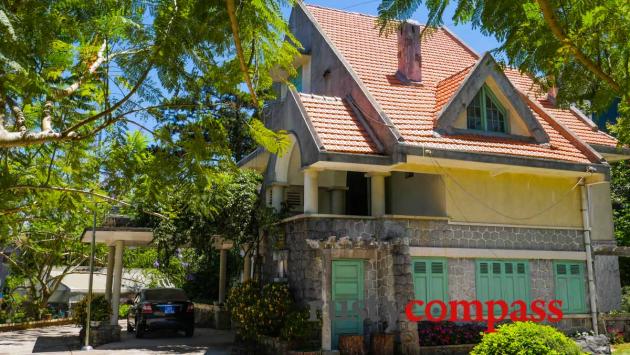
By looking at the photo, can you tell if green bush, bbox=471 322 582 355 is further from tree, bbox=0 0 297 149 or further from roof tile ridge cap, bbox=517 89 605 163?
roof tile ridge cap, bbox=517 89 605 163

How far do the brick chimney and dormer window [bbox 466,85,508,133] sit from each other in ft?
8.08

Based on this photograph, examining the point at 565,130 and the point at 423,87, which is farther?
the point at 423,87

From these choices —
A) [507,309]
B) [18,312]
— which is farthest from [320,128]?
[18,312]

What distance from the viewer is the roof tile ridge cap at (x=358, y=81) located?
46.0 feet

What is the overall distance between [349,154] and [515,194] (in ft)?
17.9

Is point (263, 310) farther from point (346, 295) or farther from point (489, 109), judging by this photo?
point (489, 109)

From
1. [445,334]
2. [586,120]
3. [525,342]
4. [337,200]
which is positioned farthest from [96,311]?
[586,120]

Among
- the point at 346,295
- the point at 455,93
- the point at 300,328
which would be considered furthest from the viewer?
the point at 455,93

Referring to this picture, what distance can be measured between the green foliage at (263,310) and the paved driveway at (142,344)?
106 centimetres

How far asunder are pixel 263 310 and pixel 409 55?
9.12m

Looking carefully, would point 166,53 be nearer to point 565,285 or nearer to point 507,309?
point 507,309

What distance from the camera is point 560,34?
6.02 meters

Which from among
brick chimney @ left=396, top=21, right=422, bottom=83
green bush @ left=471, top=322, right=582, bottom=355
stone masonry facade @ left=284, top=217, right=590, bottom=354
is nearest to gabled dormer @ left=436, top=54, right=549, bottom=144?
brick chimney @ left=396, top=21, right=422, bottom=83

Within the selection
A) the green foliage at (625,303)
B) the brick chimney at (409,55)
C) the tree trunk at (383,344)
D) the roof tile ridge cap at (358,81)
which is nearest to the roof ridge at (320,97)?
the roof tile ridge cap at (358,81)
